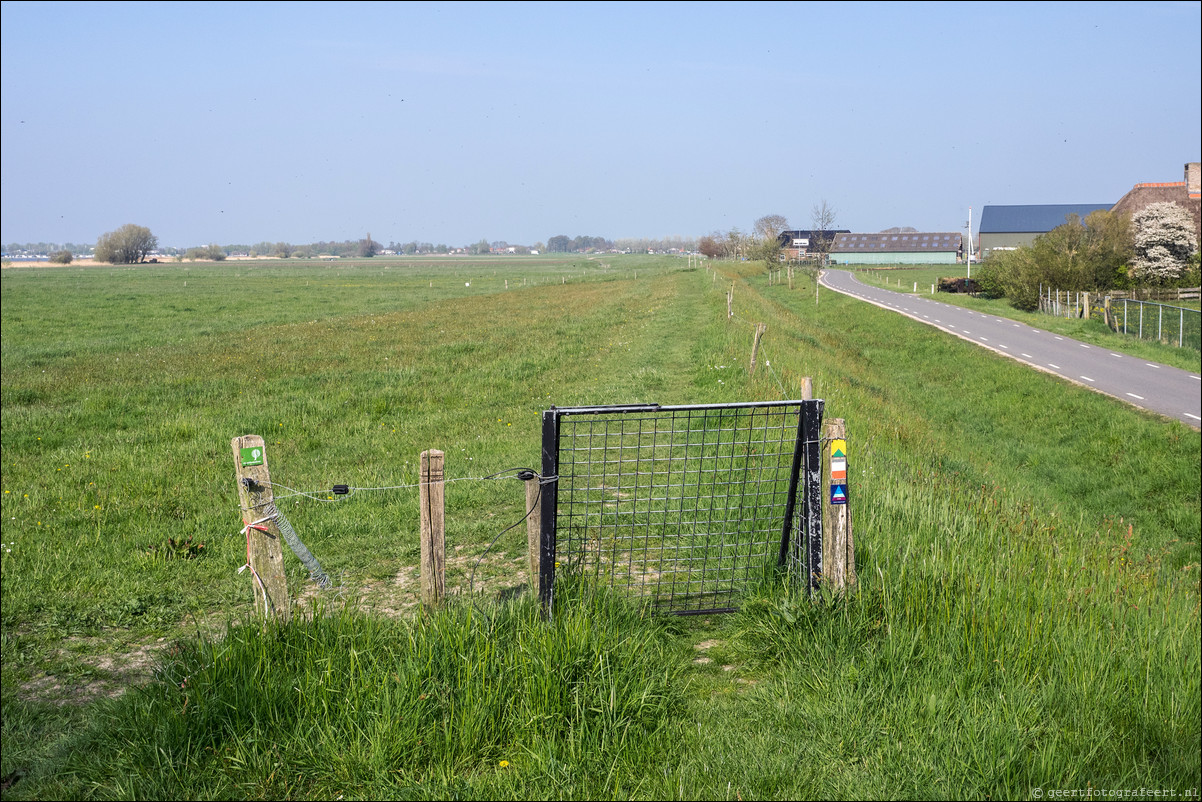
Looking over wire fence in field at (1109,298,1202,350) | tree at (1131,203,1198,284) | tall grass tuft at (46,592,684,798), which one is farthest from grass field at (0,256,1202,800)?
tree at (1131,203,1198,284)

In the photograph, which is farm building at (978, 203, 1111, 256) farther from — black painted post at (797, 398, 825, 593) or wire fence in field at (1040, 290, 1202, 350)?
black painted post at (797, 398, 825, 593)

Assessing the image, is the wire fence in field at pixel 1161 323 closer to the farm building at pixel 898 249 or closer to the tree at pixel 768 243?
the tree at pixel 768 243

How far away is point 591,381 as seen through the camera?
1653 cm

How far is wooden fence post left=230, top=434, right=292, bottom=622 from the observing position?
4707 millimetres

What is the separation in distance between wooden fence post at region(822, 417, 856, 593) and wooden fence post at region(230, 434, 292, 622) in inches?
121

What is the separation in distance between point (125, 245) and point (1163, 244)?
6564 inches

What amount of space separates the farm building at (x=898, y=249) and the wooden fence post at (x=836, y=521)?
407ft

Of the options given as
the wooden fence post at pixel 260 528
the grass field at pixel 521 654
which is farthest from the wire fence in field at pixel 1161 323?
the wooden fence post at pixel 260 528

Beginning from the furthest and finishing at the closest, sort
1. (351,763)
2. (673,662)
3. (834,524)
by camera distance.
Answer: (834,524) → (673,662) → (351,763)

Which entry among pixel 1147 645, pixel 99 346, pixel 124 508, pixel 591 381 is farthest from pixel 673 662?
pixel 99 346

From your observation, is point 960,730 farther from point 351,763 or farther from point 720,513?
point 720,513

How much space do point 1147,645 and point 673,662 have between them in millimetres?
Answer: 2687

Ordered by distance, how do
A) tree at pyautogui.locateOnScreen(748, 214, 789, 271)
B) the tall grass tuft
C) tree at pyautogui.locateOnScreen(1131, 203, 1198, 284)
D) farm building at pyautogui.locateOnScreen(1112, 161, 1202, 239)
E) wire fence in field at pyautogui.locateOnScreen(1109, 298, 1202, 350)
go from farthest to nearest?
tree at pyautogui.locateOnScreen(748, 214, 789, 271) < farm building at pyautogui.locateOnScreen(1112, 161, 1202, 239) < tree at pyautogui.locateOnScreen(1131, 203, 1198, 284) < wire fence in field at pyautogui.locateOnScreen(1109, 298, 1202, 350) < the tall grass tuft

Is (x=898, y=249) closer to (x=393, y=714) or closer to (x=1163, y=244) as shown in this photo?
(x=1163, y=244)
